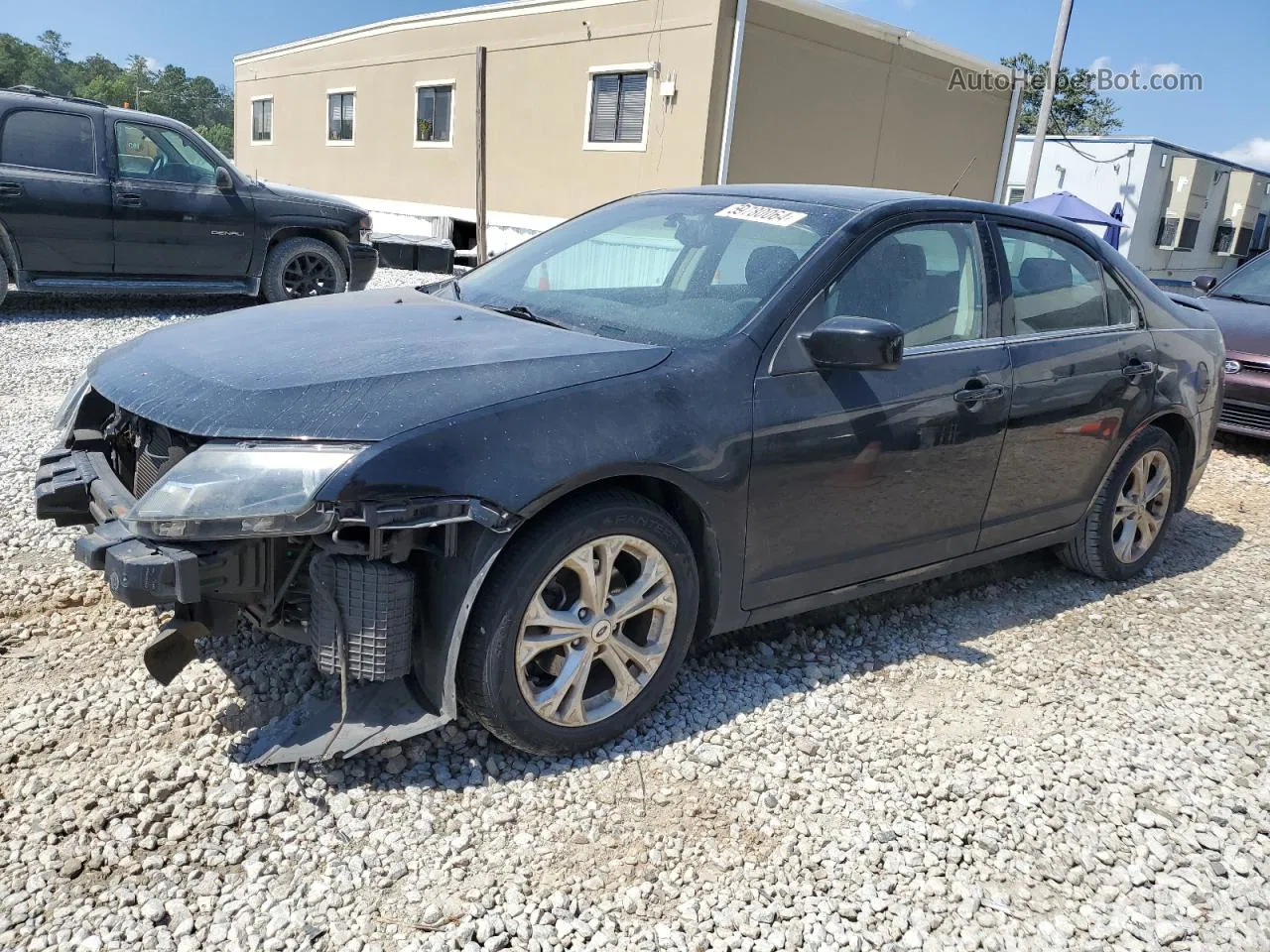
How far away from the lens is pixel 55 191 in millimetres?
8477

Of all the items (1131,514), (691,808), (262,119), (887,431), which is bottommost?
(691,808)

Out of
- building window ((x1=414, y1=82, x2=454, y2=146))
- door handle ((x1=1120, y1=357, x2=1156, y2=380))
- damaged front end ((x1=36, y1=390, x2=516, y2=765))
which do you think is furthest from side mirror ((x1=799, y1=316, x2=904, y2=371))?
building window ((x1=414, y1=82, x2=454, y2=146))

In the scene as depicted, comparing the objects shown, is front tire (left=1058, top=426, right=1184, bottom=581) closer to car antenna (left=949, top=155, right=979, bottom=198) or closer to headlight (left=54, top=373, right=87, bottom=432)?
headlight (left=54, top=373, right=87, bottom=432)

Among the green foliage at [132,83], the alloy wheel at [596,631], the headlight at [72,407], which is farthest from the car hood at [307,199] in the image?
the green foliage at [132,83]

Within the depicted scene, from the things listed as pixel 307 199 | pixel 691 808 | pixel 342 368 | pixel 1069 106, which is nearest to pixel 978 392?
pixel 691 808

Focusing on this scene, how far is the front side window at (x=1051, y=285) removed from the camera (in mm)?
3992

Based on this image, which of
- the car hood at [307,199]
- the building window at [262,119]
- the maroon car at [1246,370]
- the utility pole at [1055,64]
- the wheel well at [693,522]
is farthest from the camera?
the building window at [262,119]

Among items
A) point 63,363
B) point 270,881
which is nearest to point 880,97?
point 63,363

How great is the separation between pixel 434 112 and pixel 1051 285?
1773cm

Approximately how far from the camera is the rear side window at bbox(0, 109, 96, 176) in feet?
27.6

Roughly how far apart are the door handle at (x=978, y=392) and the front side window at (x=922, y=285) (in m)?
0.18

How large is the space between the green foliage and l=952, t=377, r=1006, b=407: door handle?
2441 inches

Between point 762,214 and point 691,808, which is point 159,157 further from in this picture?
point 691,808

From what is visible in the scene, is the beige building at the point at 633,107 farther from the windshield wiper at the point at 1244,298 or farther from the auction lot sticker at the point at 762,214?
the auction lot sticker at the point at 762,214
